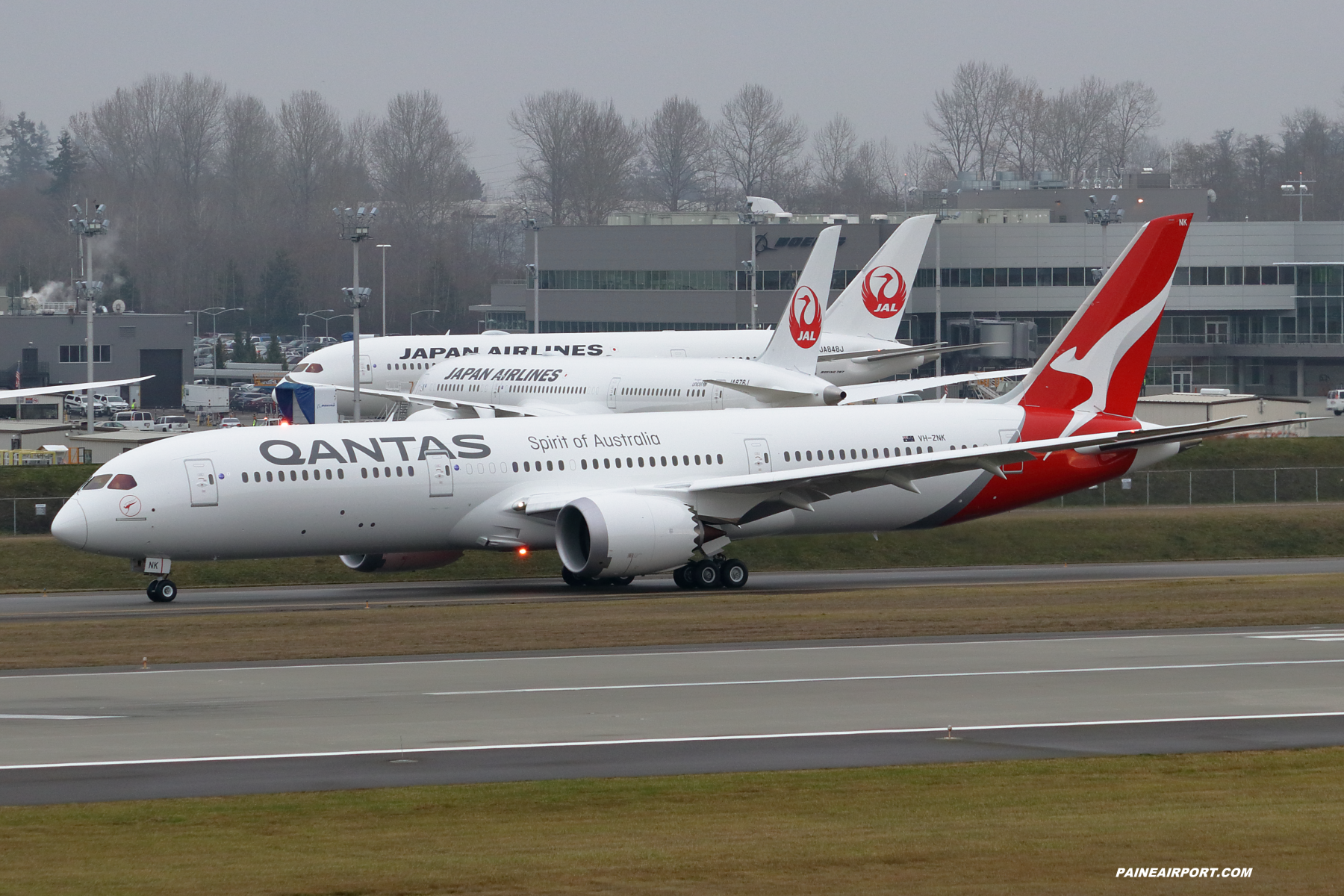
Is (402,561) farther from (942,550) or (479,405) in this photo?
(479,405)

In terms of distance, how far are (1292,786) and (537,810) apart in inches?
264

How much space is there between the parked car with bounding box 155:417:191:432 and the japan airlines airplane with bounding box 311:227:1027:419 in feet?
61.2

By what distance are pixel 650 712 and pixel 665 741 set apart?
6.43ft

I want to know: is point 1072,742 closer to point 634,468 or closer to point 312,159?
point 634,468

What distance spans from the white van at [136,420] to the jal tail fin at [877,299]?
38087 millimetres

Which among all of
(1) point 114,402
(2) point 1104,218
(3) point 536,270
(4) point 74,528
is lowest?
(4) point 74,528

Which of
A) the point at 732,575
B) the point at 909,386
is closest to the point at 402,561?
the point at 732,575

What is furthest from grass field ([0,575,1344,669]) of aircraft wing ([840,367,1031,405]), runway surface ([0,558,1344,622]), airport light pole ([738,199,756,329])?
airport light pole ([738,199,756,329])

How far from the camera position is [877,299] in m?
72.7

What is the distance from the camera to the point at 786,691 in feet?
72.7

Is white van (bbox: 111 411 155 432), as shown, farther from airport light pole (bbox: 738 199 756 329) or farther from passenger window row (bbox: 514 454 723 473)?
passenger window row (bbox: 514 454 723 473)

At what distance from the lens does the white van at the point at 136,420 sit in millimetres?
92375

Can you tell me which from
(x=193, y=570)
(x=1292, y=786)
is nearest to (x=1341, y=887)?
(x=1292, y=786)

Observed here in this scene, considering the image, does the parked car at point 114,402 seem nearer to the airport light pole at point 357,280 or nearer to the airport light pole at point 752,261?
the airport light pole at point 752,261
